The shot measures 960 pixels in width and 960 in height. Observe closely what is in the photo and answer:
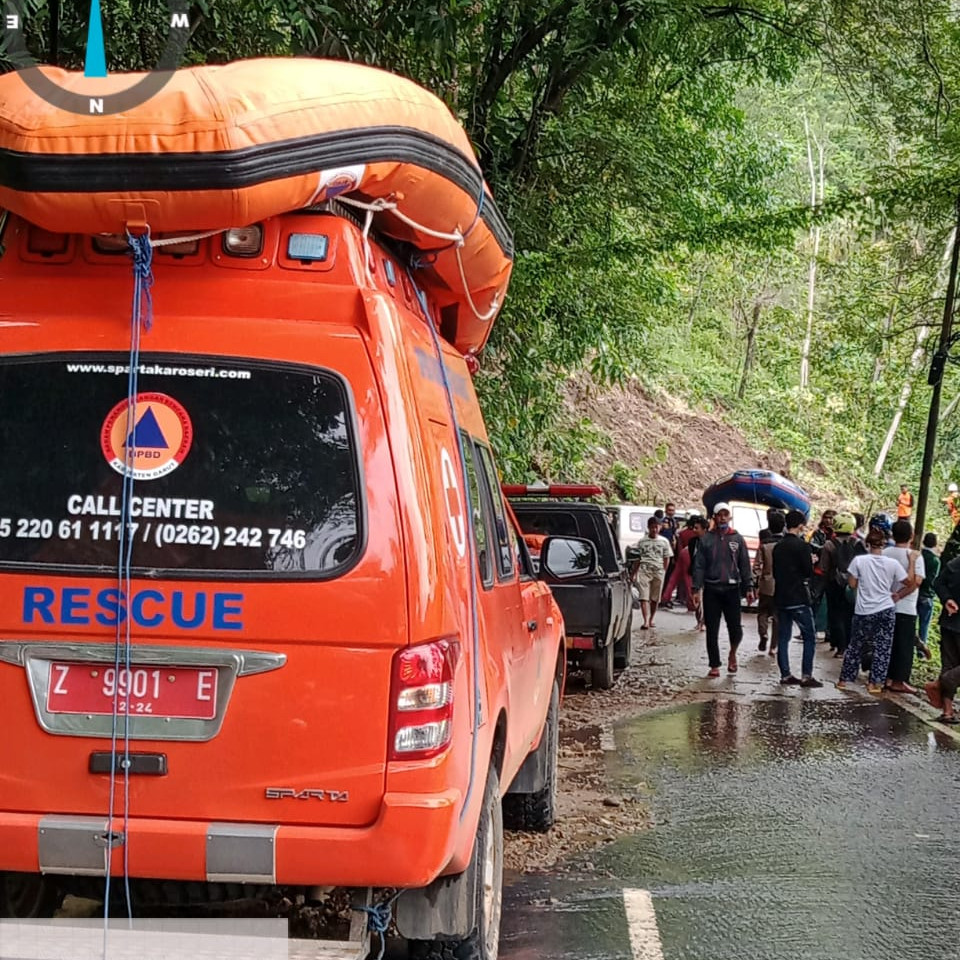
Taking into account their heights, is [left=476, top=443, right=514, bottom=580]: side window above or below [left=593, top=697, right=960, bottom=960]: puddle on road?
above

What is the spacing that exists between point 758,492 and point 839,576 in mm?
14821

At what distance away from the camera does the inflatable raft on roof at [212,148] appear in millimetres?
3617

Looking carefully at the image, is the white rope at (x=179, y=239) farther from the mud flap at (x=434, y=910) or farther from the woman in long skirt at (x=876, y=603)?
the woman in long skirt at (x=876, y=603)

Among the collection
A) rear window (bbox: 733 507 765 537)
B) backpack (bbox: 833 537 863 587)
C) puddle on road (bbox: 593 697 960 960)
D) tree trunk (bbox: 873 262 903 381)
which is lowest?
puddle on road (bbox: 593 697 960 960)

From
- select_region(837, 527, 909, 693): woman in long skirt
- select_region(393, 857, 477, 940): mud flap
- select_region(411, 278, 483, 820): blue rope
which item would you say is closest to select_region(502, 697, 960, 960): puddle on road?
select_region(393, 857, 477, 940): mud flap

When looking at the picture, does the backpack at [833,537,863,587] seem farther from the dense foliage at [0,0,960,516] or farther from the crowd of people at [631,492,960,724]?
the dense foliage at [0,0,960,516]

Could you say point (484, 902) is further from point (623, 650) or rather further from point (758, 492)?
point (758, 492)

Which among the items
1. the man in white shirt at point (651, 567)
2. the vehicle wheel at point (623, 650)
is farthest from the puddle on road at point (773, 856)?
the man in white shirt at point (651, 567)

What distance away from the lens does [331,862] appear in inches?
143

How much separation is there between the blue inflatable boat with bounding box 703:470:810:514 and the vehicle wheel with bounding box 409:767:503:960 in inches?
1054

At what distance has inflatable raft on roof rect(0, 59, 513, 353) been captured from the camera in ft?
11.9

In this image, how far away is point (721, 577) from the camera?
1412 cm

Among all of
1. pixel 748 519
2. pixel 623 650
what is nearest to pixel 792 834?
pixel 623 650

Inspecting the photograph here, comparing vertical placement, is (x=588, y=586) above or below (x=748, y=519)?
below
